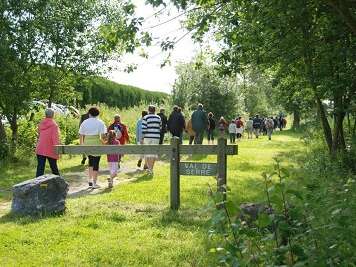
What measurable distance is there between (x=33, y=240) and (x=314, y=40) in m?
7.68

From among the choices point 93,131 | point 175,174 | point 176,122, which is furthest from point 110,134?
point 176,122

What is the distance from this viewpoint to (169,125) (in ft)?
57.7

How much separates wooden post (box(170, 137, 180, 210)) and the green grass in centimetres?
20

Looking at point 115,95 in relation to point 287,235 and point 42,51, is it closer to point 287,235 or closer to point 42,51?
point 42,51

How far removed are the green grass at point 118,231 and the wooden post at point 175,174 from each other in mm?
196

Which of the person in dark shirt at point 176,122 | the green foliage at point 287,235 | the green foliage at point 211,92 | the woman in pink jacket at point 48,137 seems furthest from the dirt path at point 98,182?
the green foliage at point 211,92

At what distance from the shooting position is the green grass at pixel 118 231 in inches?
239

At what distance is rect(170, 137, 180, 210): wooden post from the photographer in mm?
8805

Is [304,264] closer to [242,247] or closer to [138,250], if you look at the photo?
[242,247]

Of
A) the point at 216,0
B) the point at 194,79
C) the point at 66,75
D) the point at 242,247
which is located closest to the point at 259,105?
the point at 194,79

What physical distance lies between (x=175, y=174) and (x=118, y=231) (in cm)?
184

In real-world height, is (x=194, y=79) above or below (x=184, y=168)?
above

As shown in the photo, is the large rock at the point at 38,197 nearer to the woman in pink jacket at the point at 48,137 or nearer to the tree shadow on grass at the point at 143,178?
the woman in pink jacket at the point at 48,137

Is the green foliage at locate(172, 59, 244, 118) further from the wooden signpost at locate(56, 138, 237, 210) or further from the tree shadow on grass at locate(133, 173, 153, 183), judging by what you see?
the wooden signpost at locate(56, 138, 237, 210)
